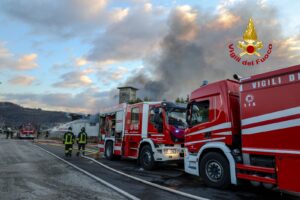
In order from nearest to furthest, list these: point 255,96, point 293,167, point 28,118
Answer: point 293,167
point 255,96
point 28,118

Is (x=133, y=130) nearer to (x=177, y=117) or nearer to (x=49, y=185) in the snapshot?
(x=177, y=117)

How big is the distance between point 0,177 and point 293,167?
26.5 ft

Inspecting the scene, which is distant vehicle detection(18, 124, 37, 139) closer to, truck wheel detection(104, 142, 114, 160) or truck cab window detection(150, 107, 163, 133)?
truck wheel detection(104, 142, 114, 160)

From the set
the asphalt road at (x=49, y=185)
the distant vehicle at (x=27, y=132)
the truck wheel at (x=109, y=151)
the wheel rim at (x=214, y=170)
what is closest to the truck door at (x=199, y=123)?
the wheel rim at (x=214, y=170)

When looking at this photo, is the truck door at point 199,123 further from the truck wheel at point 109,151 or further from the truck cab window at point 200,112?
the truck wheel at point 109,151

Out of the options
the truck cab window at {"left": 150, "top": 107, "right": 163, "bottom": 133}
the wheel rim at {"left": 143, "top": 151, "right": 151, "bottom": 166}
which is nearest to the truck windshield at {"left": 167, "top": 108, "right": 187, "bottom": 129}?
the truck cab window at {"left": 150, "top": 107, "right": 163, "bottom": 133}

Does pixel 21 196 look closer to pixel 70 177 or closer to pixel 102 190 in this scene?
pixel 102 190

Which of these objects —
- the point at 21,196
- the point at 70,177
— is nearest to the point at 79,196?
the point at 21,196

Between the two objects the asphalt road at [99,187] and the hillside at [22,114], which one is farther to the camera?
the hillside at [22,114]

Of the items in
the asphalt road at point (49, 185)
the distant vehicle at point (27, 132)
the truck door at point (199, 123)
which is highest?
the distant vehicle at point (27, 132)

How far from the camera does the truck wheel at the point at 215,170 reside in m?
7.59

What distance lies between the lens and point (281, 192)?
7.43 m

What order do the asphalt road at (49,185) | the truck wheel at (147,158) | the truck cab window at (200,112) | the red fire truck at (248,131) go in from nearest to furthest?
the red fire truck at (248,131) < the asphalt road at (49,185) < the truck cab window at (200,112) < the truck wheel at (147,158)

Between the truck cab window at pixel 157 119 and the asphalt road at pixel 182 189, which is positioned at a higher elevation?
the truck cab window at pixel 157 119
